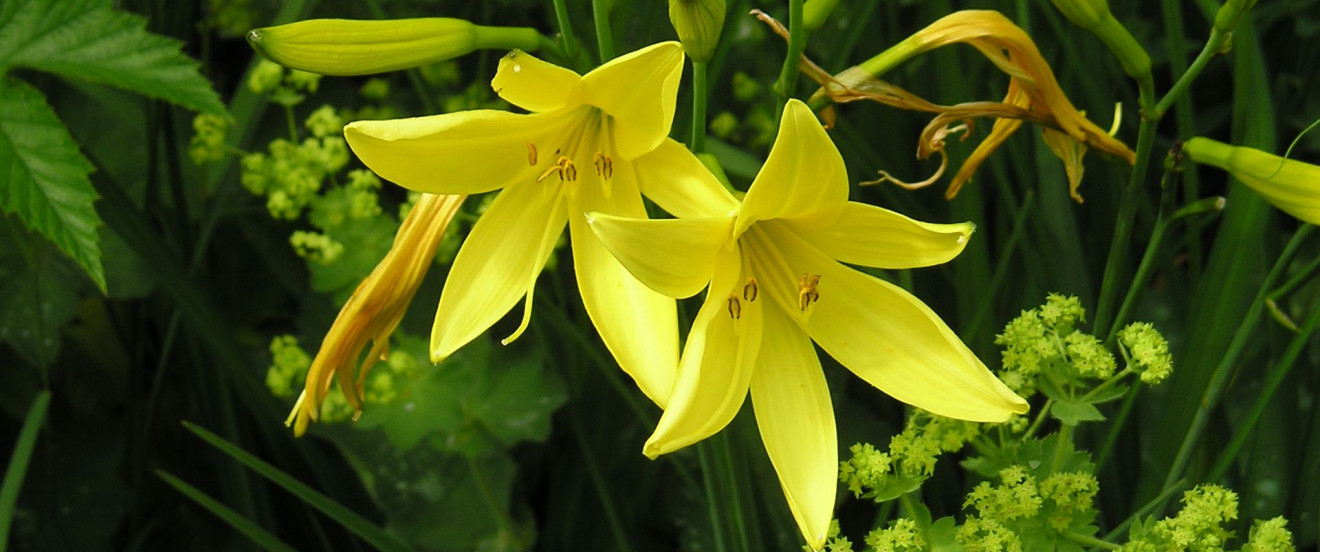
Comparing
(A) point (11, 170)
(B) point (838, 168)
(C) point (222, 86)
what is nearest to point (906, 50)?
(B) point (838, 168)

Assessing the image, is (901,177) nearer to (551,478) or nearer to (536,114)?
(551,478)

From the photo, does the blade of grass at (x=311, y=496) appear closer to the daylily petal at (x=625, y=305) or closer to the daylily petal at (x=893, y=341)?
the daylily petal at (x=625, y=305)

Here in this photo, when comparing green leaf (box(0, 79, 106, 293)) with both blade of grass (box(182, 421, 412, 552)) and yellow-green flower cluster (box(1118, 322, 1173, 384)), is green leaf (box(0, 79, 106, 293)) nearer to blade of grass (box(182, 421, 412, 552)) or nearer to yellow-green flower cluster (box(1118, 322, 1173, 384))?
blade of grass (box(182, 421, 412, 552))

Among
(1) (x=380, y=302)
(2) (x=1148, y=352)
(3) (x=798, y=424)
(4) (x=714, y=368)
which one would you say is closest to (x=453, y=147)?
(1) (x=380, y=302)

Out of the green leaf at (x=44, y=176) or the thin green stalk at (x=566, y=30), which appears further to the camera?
the green leaf at (x=44, y=176)

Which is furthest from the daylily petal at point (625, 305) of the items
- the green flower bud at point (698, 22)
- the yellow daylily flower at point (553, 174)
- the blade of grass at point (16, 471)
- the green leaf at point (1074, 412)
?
the blade of grass at point (16, 471)

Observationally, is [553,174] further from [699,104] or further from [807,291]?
[807,291]
